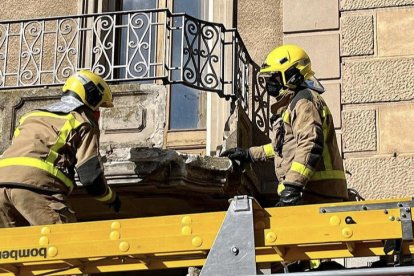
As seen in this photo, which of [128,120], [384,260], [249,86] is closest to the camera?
[384,260]

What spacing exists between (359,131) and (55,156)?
3241 millimetres

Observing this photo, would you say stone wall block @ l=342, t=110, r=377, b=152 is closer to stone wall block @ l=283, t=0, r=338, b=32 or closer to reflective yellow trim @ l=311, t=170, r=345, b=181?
stone wall block @ l=283, t=0, r=338, b=32

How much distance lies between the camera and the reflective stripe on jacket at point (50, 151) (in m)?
6.55

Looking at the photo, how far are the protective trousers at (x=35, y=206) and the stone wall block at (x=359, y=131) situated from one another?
10.3 ft

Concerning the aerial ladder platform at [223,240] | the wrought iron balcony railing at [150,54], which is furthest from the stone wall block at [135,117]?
the aerial ladder platform at [223,240]

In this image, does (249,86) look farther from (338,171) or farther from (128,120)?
(338,171)

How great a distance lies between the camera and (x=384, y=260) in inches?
226

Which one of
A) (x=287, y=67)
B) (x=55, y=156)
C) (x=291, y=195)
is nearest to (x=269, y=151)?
(x=287, y=67)

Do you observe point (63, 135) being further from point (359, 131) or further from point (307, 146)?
point (359, 131)

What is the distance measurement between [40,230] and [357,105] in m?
4.30

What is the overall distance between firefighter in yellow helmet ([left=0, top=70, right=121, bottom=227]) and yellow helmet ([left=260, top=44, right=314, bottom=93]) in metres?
1.39

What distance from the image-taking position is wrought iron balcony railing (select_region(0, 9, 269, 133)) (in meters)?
8.50

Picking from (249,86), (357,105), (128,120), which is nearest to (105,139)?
(128,120)

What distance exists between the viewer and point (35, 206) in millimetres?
6480
